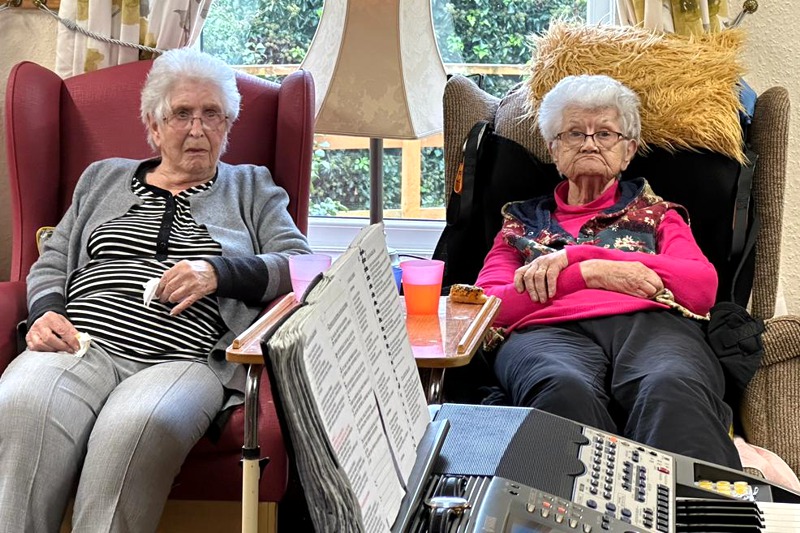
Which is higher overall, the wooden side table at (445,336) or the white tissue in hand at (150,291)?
the wooden side table at (445,336)

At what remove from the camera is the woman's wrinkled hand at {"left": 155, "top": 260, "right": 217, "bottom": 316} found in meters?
2.02

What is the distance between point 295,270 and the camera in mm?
1728

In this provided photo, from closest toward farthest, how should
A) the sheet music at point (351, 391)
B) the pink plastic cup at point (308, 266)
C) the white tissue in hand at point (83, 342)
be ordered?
the sheet music at point (351, 391) → the pink plastic cup at point (308, 266) → the white tissue in hand at point (83, 342)

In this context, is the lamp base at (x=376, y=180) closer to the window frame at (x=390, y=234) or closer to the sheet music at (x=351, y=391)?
the window frame at (x=390, y=234)

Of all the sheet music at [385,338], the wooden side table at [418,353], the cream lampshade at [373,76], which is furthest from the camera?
the cream lampshade at [373,76]

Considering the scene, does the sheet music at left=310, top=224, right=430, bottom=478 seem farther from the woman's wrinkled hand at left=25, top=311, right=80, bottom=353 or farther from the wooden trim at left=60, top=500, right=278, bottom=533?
the woman's wrinkled hand at left=25, top=311, right=80, bottom=353

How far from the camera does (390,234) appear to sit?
319 cm

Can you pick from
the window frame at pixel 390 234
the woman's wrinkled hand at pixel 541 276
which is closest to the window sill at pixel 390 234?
the window frame at pixel 390 234

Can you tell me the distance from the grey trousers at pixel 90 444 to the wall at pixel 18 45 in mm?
1272

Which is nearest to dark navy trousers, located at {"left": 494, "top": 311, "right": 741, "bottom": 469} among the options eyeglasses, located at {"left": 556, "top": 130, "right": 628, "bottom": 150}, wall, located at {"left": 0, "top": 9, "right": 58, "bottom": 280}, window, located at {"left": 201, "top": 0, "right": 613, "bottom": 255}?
eyeglasses, located at {"left": 556, "top": 130, "right": 628, "bottom": 150}

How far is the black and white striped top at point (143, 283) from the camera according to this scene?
204cm

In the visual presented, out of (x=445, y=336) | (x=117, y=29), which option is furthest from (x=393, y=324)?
(x=117, y=29)

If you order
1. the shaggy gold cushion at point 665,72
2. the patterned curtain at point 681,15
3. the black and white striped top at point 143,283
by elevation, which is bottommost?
the black and white striped top at point 143,283

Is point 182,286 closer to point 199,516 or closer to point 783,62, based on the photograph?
point 199,516
